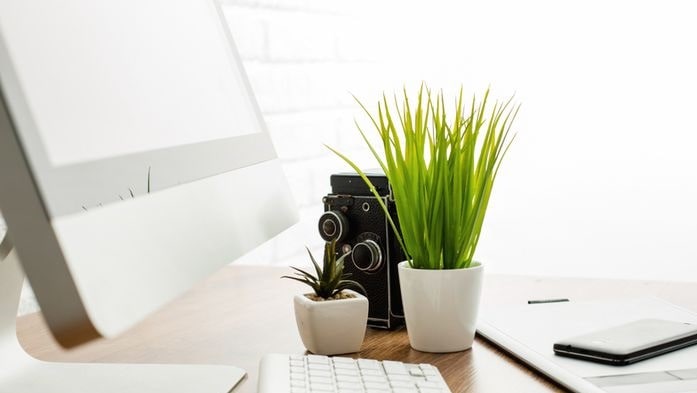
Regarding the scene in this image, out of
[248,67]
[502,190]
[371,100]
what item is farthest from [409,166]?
[502,190]

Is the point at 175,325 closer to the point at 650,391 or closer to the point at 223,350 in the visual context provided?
the point at 223,350

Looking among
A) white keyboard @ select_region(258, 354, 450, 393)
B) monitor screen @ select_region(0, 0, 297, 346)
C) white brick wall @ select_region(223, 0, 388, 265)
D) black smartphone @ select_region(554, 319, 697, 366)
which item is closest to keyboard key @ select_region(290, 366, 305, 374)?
white keyboard @ select_region(258, 354, 450, 393)

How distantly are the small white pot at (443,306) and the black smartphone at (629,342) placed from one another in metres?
0.11

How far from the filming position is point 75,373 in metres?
0.74

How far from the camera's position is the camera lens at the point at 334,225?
3.09 ft

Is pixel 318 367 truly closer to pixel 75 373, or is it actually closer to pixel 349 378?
pixel 349 378

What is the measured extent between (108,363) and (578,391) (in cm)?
41

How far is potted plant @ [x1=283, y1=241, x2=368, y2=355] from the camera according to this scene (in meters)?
0.83

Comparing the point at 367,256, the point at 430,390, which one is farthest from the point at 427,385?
the point at 367,256

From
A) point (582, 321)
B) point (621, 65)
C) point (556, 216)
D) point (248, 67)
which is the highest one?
point (248, 67)

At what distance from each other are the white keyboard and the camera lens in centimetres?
23

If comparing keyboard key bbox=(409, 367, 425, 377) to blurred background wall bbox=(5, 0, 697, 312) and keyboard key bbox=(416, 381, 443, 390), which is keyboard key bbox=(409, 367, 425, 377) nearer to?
keyboard key bbox=(416, 381, 443, 390)

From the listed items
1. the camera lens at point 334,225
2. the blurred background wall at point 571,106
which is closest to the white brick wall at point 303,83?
the blurred background wall at point 571,106

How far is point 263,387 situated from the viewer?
0.67 m
